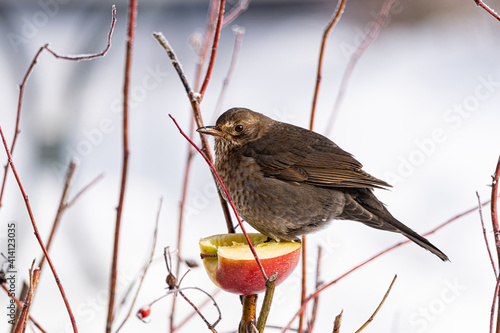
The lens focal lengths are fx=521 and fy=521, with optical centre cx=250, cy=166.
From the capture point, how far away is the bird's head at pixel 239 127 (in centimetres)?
177

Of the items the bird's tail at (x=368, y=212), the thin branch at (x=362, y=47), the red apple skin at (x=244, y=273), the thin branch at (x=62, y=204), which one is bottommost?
the red apple skin at (x=244, y=273)

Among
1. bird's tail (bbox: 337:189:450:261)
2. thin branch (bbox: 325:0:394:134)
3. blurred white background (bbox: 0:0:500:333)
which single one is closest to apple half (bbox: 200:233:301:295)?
bird's tail (bbox: 337:189:450:261)

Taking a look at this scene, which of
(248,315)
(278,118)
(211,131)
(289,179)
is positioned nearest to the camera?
(248,315)

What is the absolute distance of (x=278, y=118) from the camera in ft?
13.8

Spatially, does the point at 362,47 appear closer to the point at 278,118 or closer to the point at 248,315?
the point at 248,315

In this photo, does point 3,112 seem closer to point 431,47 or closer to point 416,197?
point 416,197

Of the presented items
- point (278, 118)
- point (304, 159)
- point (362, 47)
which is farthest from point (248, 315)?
point (278, 118)

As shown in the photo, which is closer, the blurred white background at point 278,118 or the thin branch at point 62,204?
the thin branch at point 62,204

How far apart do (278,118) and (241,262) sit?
118 inches

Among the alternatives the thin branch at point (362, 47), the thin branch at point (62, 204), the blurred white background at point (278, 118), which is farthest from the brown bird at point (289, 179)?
the blurred white background at point (278, 118)

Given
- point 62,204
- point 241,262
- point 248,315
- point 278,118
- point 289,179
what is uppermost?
point 278,118

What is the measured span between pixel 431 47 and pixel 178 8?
2566 mm

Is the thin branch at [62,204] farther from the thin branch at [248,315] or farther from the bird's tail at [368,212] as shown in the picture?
the bird's tail at [368,212]

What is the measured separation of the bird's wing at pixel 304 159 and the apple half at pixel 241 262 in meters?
0.36
